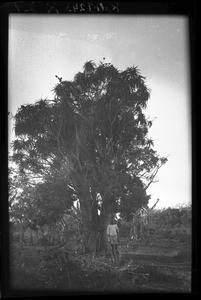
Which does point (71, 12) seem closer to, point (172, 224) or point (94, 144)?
point (94, 144)

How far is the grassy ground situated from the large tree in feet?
0.30

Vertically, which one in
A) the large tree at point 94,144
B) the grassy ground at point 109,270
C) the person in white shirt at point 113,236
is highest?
the large tree at point 94,144

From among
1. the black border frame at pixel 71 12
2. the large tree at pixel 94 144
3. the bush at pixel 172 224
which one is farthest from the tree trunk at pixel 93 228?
the black border frame at pixel 71 12

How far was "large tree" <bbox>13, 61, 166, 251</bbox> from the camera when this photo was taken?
1.73 meters

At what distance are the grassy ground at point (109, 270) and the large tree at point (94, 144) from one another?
0.30ft

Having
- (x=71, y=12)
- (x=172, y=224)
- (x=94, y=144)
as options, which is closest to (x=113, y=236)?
(x=172, y=224)

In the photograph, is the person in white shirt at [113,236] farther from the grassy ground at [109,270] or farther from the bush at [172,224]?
the bush at [172,224]

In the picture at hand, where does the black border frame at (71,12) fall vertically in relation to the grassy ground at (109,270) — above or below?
above

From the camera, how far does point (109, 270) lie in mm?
1710

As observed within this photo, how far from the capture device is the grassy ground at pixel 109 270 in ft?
5.59

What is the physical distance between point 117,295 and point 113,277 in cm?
7

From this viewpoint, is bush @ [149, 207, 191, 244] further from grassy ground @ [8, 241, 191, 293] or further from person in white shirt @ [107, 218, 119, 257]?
person in white shirt @ [107, 218, 119, 257]

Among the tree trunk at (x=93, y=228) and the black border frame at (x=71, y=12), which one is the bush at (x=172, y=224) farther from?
the tree trunk at (x=93, y=228)

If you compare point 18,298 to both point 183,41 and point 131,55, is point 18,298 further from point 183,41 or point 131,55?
point 183,41
